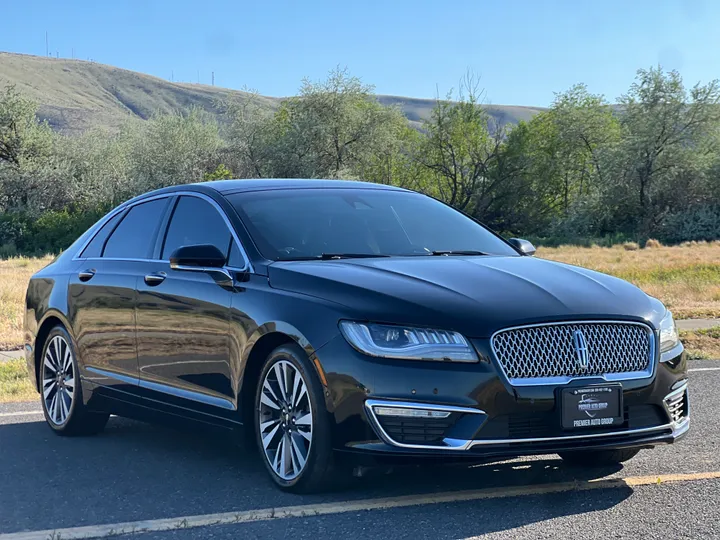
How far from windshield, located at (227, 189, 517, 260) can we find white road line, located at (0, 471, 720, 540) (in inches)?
57.5

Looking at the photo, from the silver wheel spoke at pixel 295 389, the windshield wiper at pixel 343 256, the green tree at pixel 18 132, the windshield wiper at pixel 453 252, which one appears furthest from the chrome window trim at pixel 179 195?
the green tree at pixel 18 132

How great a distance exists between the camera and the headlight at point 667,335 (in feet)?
16.5

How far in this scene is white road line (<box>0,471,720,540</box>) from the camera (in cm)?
454

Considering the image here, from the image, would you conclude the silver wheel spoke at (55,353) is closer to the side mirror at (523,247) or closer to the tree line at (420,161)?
the side mirror at (523,247)

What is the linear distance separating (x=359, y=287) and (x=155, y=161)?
6074 cm

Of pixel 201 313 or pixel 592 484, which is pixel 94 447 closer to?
pixel 201 313

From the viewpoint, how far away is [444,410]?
4508 millimetres

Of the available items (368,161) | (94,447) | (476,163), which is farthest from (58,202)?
(94,447)

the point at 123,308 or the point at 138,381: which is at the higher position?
the point at 123,308

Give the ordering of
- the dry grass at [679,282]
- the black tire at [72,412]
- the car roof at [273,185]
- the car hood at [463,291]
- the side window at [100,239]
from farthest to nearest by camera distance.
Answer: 1. the dry grass at [679,282]
2. the side window at [100,239]
3. the black tire at [72,412]
4. the car roof at [273,185]
5. the car hood at [463,291]

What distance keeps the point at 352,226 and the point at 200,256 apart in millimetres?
978

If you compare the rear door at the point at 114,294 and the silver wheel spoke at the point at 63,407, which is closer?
the rear door at the point at 114,294

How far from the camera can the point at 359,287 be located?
16.0ft

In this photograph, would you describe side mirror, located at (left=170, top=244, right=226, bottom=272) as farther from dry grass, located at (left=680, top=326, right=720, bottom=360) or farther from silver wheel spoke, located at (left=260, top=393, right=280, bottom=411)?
dry grass, located at (left=680, top=326, right=720, bottom=360)
